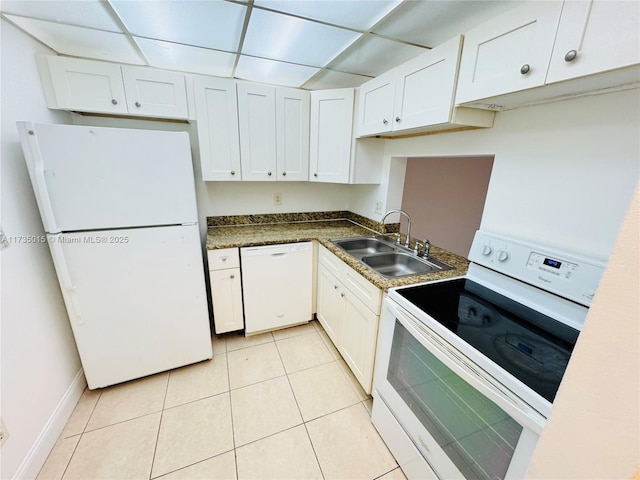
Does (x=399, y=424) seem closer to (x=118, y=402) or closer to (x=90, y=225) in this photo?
(x=118, y=402)

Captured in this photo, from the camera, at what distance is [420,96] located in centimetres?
139

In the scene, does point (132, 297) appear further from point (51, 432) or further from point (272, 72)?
point (272, 72)

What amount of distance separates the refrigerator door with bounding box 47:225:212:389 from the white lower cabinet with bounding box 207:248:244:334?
7.7 inches

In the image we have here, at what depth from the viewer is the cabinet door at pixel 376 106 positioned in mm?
1628

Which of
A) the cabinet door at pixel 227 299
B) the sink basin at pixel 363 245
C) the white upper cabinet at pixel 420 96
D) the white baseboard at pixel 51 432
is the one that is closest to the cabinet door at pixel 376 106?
the white upper cabinet at pixel 420 96

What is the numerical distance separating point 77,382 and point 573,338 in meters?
2.65

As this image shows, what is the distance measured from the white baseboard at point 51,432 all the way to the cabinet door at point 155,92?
71.3 inches

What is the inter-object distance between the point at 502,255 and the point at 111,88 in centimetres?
250

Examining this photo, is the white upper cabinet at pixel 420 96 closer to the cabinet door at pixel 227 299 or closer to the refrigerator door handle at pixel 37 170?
the cabinet door at pixel 227 299

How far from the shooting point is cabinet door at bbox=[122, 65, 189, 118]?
1668mm

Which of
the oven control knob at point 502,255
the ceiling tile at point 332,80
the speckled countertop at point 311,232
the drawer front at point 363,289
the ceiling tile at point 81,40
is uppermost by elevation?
the ceiling tile at point 332,80

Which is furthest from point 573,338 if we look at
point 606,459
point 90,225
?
point 90,225

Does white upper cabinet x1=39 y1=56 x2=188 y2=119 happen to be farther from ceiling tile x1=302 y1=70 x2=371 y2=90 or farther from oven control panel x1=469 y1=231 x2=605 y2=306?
oven control panel x1=469 y1=231 x2=605 y2=306

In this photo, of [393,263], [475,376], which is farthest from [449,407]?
[393,263]
